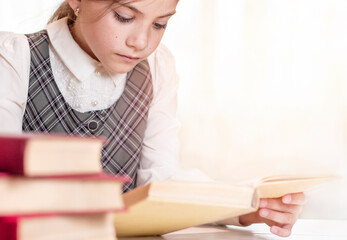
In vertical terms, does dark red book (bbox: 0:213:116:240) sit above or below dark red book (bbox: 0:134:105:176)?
below

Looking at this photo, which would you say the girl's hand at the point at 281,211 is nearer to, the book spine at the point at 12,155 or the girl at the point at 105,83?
the girl at the point at 105,83

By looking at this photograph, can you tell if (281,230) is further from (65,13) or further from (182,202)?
(65,13)

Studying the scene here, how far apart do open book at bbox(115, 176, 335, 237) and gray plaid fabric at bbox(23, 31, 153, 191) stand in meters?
0.49

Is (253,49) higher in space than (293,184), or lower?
higher

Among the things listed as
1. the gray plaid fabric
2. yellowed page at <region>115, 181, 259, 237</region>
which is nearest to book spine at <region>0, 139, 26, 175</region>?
yellowed page at <region>115, 181, 259, 237</region>

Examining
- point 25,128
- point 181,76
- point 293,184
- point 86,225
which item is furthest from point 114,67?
point 181,76

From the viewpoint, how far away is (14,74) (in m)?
1.08

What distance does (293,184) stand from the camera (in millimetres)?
712

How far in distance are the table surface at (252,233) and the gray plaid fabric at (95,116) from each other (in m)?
0.32

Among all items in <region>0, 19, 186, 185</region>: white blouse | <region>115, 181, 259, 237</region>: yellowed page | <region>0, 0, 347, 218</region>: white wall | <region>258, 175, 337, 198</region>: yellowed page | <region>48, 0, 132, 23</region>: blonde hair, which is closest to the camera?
<region>115, 181, 259, 237</region>: yellowed page

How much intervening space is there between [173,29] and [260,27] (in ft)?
1.07

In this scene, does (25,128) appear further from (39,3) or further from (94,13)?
(39,3)

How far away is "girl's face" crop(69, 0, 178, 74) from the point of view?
95 cm

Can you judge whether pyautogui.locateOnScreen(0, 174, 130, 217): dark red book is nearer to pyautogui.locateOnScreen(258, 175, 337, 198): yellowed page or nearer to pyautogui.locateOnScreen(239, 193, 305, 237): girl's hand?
pyautogui.locateOnScreen(258, 175, 337, 198): yellowed page
